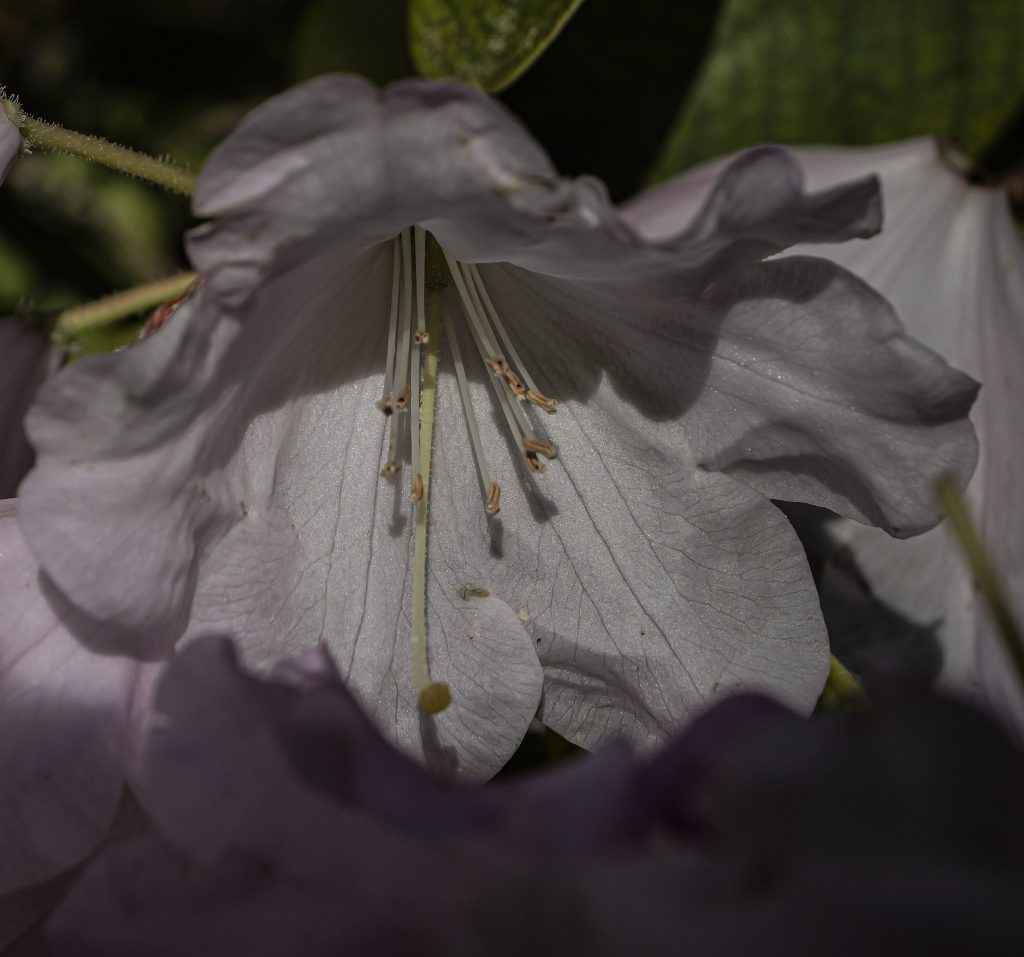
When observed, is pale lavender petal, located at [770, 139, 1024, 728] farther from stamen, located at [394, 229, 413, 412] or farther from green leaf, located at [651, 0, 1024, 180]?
stamen, located at [394, 229, 413, 412]

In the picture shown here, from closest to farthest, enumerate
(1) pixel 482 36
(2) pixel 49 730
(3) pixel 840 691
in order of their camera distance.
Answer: (2) pixel 49 730, (3) pixel 840 691, (1) pixel 482 36

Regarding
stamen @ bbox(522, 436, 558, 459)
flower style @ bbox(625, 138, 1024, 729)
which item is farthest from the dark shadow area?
stamen @ bbox(522, 436, 558, 459)

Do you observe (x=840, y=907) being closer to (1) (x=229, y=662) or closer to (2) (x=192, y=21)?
(1) (x=229, y=662)

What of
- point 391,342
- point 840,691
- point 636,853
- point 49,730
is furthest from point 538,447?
point 636,853

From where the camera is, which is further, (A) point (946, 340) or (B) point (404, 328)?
(A) point (946, 340)

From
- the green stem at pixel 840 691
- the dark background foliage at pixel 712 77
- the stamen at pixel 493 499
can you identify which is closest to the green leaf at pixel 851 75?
the dark background foliage at pixel 712 77

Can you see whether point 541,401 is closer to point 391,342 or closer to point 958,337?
point 391,342
